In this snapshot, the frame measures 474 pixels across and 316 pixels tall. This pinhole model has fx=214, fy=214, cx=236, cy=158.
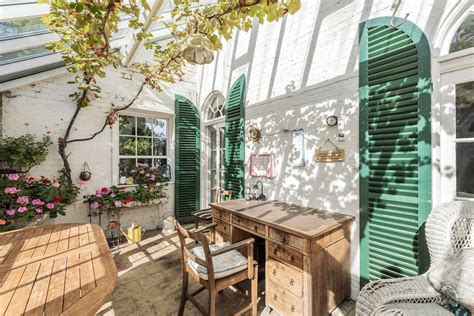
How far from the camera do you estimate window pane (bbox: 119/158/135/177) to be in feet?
13.4

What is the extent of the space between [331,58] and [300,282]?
2.29 meters

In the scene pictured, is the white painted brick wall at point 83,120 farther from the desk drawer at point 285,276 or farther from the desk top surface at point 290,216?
the desk drawer at point 285,276

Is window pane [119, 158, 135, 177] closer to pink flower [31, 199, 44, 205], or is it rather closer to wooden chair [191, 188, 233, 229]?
pink flower [31, 199, 44, 205]

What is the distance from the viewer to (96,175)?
3.73m

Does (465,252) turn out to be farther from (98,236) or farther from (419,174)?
(98,236)

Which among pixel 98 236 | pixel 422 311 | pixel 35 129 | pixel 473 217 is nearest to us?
pixel 422 311

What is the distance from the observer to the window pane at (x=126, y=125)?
13.4 feet

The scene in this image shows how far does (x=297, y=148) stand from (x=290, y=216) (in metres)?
0.91

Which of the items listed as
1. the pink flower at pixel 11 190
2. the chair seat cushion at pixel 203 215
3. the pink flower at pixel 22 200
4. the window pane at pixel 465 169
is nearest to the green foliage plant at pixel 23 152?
the pink flower at pixel 11 190

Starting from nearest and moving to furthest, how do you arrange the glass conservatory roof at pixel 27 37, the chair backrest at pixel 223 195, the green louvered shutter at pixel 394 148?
the green louvered shutter at pixel 394 148 → the glass conservatory roof at pixel 27 37 → the chair backrest at pixel 223 195


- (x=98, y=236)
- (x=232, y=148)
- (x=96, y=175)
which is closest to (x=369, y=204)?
(x=232, y=148)

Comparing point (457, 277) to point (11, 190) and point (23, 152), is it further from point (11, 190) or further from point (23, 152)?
point (23, 152)

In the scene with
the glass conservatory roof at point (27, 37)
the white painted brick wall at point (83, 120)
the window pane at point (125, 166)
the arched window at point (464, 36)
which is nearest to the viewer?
the arched window at point (464, 36)

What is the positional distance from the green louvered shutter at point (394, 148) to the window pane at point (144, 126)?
3775 millimetres
